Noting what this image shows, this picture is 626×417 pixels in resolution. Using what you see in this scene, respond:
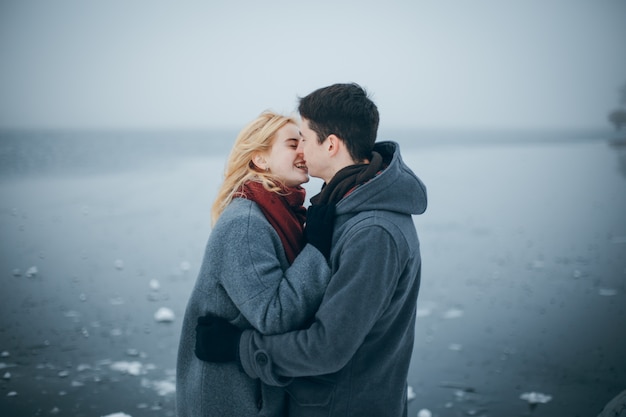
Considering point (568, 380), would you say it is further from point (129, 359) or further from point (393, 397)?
point (129, 359)

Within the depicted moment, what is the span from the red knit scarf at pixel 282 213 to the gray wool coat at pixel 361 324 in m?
0.26

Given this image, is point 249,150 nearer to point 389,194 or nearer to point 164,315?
point 389,194

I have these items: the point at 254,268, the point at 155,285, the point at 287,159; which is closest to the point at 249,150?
the point at 287,159

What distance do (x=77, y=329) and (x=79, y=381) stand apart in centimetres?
114

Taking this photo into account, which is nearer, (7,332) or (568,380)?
(568,380)

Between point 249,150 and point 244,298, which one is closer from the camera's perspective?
point 244,298

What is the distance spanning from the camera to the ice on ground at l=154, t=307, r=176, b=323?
587 cm

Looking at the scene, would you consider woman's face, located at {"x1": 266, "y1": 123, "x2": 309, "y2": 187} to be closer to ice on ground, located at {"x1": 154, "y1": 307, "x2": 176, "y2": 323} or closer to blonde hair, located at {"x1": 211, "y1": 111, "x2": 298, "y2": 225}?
blonde hair, located at {"x1": 211, "y1": 111, "x2": 298, "y2": 225}

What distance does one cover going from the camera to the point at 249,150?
2471 millimetres

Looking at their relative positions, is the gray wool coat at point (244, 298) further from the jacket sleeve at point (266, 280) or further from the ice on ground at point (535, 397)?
the ice on ground at point (535, 397)

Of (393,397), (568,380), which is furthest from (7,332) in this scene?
(568,380)

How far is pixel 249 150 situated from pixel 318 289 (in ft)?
2.84

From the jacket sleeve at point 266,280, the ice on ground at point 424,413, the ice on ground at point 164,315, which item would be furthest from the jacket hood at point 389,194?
the ice on ground at point 164,315

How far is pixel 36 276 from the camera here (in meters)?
7.06
